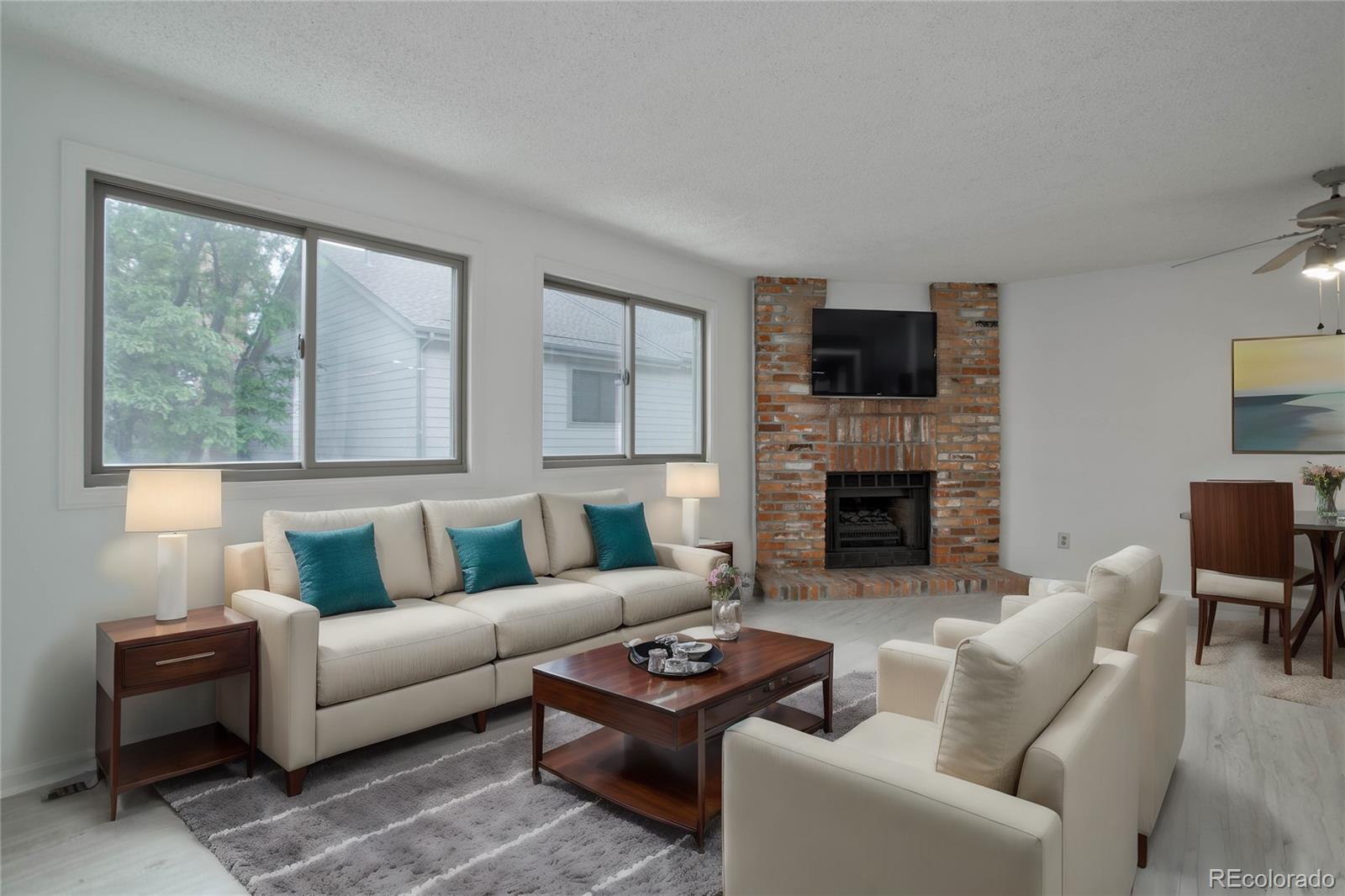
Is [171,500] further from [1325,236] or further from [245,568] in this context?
[1325,236]

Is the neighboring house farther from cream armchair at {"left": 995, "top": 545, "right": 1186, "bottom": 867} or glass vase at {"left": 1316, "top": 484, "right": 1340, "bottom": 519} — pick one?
glass vase at {"left": 1316, "top": 484, "right": 1340, "bottom": 519}

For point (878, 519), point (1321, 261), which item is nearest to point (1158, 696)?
point (1321, 261)

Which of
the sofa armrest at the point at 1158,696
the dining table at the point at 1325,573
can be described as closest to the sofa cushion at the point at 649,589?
the sofa armrest at the point at 1158,696

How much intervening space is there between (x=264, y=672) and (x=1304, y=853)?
338 centimetres

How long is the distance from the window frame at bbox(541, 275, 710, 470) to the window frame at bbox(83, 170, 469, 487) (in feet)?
Result: 1.88

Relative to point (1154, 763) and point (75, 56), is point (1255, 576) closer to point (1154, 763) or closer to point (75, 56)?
point (1154, 763)

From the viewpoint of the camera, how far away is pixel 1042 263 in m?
5.52

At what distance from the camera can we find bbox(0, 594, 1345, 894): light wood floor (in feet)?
6.59

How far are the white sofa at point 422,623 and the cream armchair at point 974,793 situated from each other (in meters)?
1.61

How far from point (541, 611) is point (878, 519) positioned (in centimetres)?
399

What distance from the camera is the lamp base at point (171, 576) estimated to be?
2590mm

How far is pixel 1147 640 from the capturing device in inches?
82.2

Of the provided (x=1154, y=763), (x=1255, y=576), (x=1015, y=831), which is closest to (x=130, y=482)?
(x=1015, y=831)

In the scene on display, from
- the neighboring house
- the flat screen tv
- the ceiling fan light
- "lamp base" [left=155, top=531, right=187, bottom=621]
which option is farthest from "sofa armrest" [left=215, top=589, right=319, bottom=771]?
the ceiling fan light
